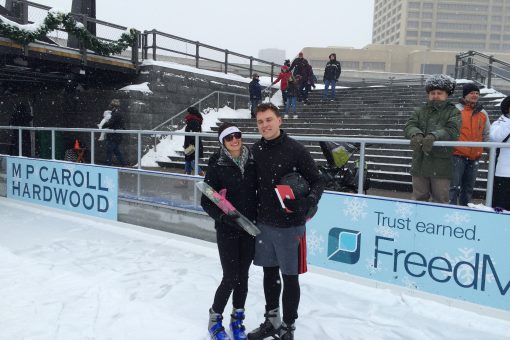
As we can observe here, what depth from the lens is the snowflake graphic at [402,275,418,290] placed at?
13.9ft

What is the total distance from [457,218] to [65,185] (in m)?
6.70

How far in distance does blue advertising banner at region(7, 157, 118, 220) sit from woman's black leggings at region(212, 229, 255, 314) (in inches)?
178

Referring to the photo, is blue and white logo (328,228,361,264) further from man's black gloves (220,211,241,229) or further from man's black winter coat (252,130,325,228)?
man's black gloves (220,211,241,229)

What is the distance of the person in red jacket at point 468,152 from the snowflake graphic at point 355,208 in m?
0.87

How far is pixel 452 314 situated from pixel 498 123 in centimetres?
218

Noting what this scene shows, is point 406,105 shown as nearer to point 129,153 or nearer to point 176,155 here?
point 176,155

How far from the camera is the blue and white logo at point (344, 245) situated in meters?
4.59

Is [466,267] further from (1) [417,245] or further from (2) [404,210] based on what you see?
(2) [404,210]

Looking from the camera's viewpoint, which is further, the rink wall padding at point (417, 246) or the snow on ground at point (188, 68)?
the snow on ground at point (188, 68)

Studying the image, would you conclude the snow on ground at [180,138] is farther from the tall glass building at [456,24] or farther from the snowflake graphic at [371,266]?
the tall glass building at [456,24]

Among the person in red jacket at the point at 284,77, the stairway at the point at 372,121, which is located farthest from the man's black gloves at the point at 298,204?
the person in red jacket at the point at 284,77

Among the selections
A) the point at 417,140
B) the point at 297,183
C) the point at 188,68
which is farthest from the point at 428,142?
the point at 188,68

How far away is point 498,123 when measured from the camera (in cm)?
467

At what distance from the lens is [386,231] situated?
172 inches
